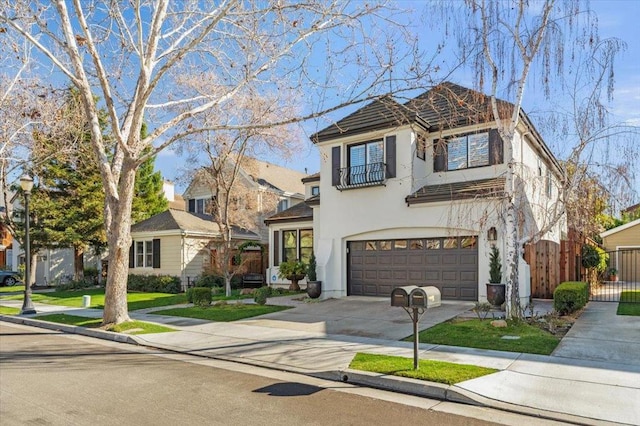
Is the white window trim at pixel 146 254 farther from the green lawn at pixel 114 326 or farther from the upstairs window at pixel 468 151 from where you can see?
the upstairs window at pixel 468 151

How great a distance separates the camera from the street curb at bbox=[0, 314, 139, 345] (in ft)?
34.5

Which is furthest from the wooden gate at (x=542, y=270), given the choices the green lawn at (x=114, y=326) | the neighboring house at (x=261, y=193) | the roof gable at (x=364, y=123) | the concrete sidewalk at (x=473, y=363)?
the neighboring house at (x=261, y=193)

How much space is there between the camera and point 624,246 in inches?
1041

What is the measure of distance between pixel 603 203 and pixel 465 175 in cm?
513

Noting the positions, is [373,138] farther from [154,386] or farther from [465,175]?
[154,386]

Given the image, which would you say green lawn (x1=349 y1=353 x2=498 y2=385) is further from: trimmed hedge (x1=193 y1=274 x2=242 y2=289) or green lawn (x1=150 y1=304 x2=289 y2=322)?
trimmed hedge (x1=193 y1=274 x2=242 y2=289)

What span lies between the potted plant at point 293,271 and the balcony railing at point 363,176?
4.59m

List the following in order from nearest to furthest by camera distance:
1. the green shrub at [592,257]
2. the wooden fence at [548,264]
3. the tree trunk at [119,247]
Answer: the tree trunk at [119,247], the wooden fence at [548,264], the green shrub at [592,257]

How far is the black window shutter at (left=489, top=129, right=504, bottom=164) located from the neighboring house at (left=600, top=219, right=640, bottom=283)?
14943mm

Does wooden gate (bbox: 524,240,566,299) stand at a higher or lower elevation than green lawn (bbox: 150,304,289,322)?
higher

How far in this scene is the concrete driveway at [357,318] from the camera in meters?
10.6

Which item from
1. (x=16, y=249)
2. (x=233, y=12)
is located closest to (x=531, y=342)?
(x=233, y=12)

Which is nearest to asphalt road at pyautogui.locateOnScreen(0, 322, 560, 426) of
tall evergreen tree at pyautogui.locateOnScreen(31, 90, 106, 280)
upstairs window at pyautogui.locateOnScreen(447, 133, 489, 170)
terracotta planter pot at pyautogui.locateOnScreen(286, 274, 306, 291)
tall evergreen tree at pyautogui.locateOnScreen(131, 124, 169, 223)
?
upstairs window at pyautogui.locateOnScreen(447, 133, 489, 170)

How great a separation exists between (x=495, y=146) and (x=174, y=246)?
16.8 meters
